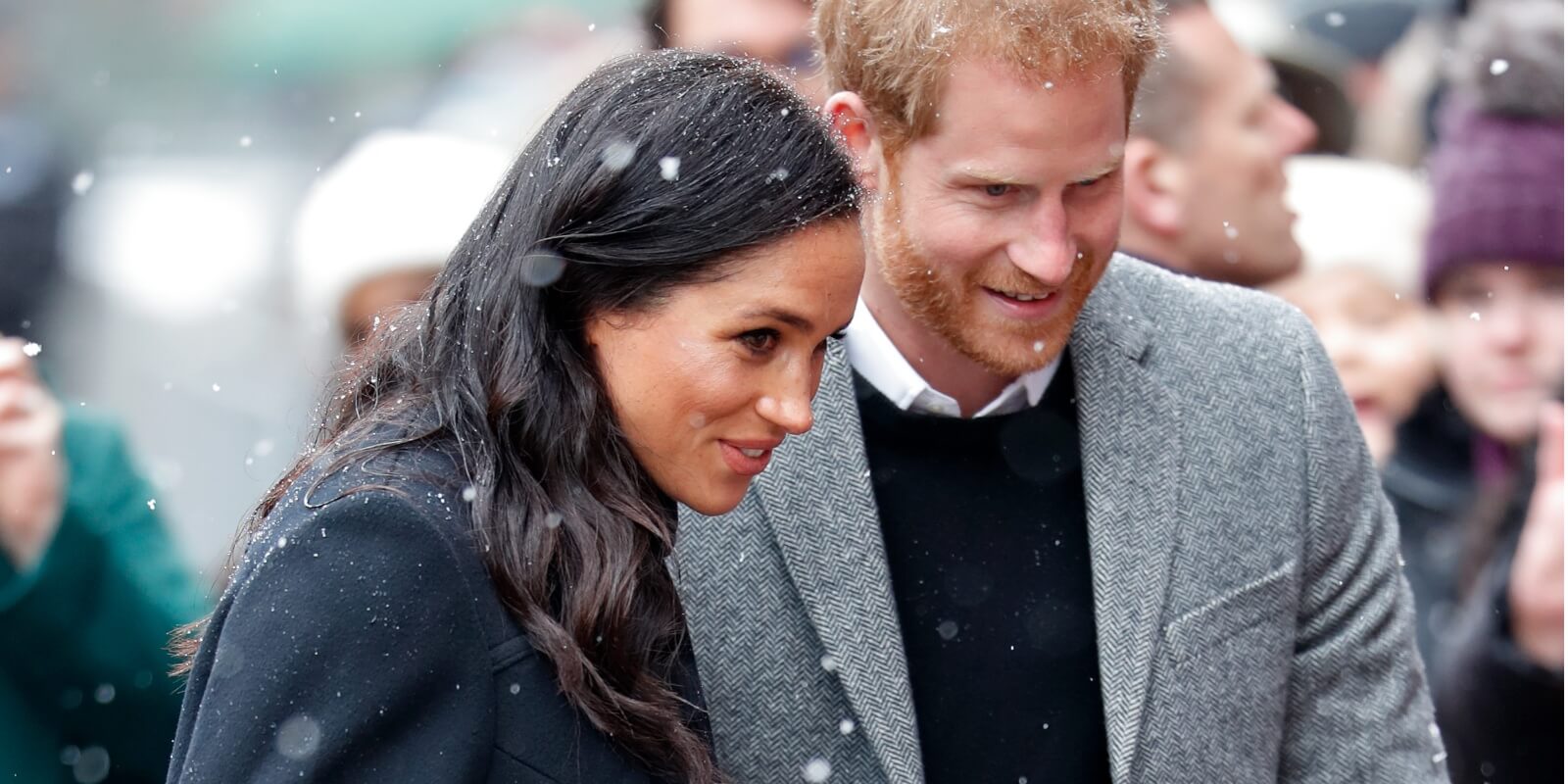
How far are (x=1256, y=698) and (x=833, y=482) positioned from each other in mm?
680

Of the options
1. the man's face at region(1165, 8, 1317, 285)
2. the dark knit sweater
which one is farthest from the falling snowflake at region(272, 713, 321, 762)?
the man's face at region(1165, 8, 1317, 285)

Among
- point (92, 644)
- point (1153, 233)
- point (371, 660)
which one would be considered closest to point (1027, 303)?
point (371, 660)

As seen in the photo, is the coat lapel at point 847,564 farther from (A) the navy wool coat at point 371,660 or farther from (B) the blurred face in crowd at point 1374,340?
(B) the blurred face in crowd at point 1374,340

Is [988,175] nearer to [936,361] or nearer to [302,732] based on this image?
[936,361]

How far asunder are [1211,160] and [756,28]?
1120 mm

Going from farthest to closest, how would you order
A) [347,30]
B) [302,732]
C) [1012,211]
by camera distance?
[347,30] < [1012,211] < [302,732]

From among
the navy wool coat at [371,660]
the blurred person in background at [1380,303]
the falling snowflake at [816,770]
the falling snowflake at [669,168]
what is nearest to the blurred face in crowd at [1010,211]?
the falling snowflake at [816,770]

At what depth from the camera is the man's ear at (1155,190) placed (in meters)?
3.86

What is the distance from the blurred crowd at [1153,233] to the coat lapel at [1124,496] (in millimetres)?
1192

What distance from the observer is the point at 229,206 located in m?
4.11

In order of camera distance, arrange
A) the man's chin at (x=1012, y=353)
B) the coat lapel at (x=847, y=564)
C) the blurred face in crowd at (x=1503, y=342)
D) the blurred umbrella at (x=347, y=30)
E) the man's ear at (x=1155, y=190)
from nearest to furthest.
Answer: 1. the coat lapel at (x=847, y=564)
2. the man's chin at (x=1012, y=353)
3. the blurred face in crowd at (x=1503, y=342)
4. the man's ear at (x=1155, y=190)
5. the blurred umbrella at (x=347, y=30)

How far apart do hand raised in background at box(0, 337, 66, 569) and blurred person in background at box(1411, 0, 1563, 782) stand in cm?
303

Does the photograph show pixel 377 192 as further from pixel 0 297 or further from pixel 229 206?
pixel 0 297

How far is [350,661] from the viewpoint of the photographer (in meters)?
1.39
